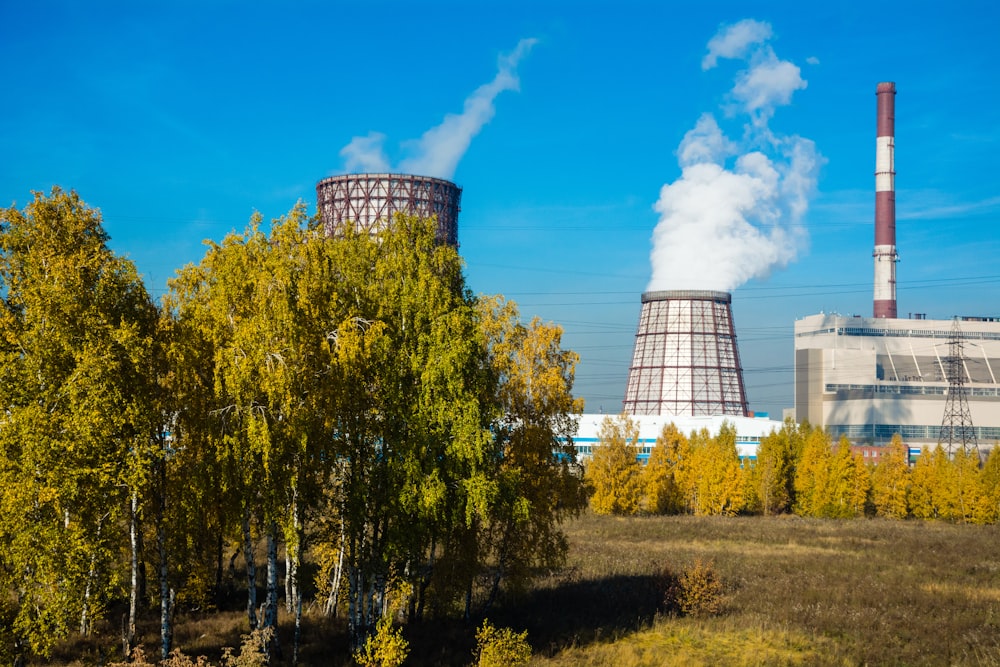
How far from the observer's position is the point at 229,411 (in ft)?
55.0

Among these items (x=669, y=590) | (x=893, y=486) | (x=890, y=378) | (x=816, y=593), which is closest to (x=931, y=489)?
(x=893, y=486)

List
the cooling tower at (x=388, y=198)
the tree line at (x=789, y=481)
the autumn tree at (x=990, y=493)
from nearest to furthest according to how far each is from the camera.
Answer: the autumn tree at (x=990, y=493) < the tree line at (x=789, y=481) < the cooling tower at (x=388, y=198)

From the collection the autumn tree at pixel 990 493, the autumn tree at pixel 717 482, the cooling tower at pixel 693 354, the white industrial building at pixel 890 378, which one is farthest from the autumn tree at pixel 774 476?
the white industrial building at pixel 890 378

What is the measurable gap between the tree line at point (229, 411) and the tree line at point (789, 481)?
1593 inches

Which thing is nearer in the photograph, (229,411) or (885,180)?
(229,411)

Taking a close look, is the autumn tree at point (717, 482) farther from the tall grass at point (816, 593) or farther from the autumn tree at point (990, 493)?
the autumn tree at point (990, 493)

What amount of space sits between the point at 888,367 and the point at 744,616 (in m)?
106

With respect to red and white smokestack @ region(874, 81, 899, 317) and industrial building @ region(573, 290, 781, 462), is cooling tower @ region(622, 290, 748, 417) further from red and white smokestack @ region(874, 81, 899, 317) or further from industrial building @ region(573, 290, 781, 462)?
red and white smokestack @ region(874, 81, 899, 317)

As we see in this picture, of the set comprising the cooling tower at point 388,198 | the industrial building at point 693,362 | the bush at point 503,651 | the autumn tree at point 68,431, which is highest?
the cooling tower at point 388,198

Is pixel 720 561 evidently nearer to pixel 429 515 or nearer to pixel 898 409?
pixel 429 515

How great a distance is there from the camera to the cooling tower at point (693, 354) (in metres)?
104

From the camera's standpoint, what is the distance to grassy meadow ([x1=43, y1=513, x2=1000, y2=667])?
2191 centimetres

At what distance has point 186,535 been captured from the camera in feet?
58.3

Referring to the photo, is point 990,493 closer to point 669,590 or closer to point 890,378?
point 669,590
